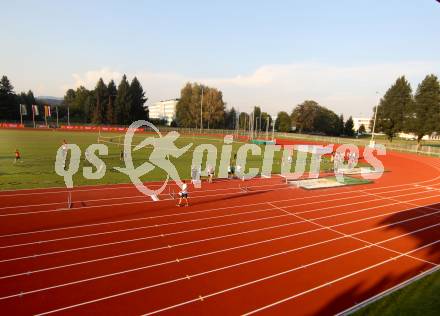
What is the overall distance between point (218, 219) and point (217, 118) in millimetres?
84038

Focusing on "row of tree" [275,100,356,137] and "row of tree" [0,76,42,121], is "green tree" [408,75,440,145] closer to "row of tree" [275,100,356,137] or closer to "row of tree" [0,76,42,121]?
"row of tree" [275,100,356,137]

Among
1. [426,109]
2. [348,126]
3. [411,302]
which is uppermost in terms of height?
[426,109]

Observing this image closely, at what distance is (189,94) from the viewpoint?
9994 cm

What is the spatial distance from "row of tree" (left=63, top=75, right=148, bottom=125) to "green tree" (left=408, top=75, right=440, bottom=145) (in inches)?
2610

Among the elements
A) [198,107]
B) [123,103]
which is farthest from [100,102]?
[198,107]

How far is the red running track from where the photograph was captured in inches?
324

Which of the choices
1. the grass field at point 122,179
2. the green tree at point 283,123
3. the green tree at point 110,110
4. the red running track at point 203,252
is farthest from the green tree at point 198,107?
the red running track at point 203,252

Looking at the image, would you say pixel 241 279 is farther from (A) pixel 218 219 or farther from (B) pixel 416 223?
(B) pixel 416 223

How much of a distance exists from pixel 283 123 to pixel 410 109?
52.8 m

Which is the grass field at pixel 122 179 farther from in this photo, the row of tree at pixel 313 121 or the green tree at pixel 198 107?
the row of tree at pixel 313 121

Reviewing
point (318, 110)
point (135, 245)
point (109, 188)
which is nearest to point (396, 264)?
point (135, 245)

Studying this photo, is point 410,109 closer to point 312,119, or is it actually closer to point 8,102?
point 312,119

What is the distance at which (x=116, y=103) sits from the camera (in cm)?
8888

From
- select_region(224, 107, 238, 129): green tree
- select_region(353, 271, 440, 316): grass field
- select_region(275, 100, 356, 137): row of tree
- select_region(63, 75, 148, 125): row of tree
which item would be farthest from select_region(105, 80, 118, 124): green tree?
select_region(353, 271, 440, 316): grass field
